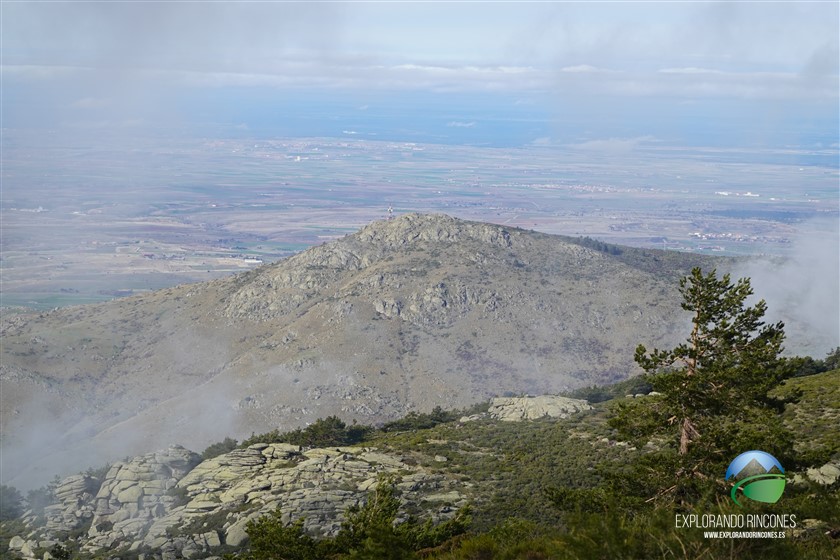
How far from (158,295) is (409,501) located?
272 feet

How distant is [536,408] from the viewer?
57312mm

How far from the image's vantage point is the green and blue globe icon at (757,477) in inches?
697

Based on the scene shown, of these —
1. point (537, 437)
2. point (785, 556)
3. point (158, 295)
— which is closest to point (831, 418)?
point (537, 437)

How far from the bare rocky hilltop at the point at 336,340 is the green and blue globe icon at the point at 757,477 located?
2280 inches

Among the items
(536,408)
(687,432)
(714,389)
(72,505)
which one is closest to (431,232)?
(536,408)

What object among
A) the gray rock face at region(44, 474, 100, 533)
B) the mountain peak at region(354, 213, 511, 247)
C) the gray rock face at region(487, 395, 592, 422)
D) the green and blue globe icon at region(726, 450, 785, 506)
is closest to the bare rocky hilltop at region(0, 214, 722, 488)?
the mountain peak at region(354, 213, 511, 247)

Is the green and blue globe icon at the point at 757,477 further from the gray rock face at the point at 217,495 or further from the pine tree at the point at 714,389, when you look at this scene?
the gray rock face at the point at 217,495

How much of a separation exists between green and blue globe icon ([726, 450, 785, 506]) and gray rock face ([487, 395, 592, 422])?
1378 inches

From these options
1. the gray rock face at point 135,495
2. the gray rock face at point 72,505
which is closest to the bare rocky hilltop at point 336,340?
the gray rock face at point 72,505

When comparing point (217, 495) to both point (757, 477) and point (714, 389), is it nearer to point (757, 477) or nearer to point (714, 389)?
point (714, 389)

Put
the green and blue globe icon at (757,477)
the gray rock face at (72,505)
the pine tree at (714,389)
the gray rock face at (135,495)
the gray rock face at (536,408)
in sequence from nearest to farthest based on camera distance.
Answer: the green and blue globe icon at (757,477)
the pine tree at (714,389)
the gray rock face at (135,495)
the gray rock face at (72,505)
the gray rock face at (536,408)

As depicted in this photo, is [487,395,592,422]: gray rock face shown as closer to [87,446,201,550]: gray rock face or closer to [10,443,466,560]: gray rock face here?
[10,443,466,560]: gray rock face

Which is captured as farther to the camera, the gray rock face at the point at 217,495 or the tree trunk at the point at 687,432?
the gray rock face at the point at 217,495

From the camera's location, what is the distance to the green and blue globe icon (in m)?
17.7
